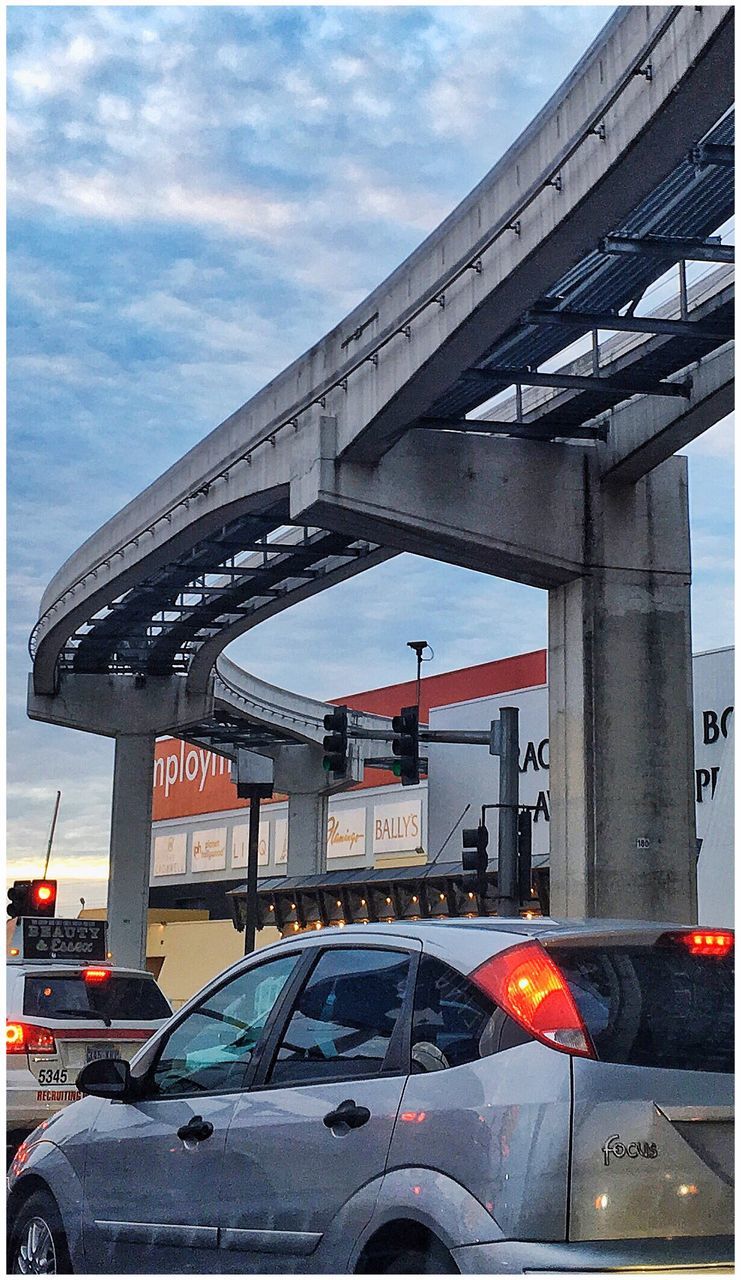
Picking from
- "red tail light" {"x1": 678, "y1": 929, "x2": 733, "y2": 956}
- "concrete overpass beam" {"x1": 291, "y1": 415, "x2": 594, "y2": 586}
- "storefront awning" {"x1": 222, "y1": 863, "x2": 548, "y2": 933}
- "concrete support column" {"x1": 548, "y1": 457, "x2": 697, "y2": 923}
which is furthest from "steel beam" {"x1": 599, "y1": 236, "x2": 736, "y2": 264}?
"storefront awning" {"x1": 222, "y1": 863, "x2": 548, "y2": 933}

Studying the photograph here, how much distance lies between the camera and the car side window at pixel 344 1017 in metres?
5.61

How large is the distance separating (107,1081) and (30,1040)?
6.14 m

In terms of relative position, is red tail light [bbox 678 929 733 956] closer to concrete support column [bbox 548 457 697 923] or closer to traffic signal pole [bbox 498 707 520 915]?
traffic signal pole [bbox 498 707 520 915]

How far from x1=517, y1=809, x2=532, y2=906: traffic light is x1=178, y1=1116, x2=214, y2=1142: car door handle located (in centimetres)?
1400

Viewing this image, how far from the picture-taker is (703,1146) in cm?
482

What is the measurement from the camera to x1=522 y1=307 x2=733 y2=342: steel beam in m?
17.5

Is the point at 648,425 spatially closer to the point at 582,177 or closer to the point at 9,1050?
the point at 582,177

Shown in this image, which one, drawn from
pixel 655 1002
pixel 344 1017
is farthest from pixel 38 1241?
pixel 655 1002

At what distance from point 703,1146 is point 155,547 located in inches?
919

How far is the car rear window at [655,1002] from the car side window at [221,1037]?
149 centimetres

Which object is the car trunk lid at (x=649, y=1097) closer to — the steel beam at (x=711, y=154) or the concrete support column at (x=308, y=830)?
the steel beam at (x=711, y=154)

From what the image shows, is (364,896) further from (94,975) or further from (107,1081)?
(107,1081)

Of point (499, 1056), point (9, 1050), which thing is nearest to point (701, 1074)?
point (499, 1056)

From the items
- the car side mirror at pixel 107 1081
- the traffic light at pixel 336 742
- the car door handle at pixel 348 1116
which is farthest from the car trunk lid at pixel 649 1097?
the traffic light at pixel 336 742
